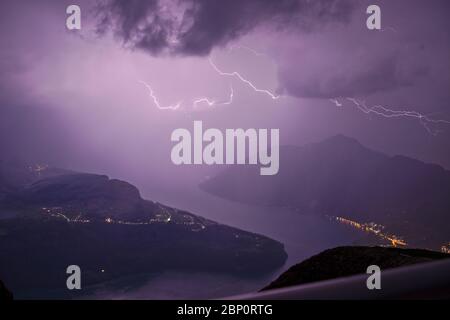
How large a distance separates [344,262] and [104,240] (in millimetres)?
84474

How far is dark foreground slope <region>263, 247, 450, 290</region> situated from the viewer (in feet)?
15.0

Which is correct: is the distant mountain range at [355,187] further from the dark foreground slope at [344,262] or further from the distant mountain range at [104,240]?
the dark foreground slope at [344,262]

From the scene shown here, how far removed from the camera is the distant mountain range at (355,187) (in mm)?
95188

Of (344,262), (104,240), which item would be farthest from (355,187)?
(344,262)

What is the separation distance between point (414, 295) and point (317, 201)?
439 ft

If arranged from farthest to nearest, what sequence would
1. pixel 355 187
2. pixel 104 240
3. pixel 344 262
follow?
pixel 355 187 → pixel 104 240 → pixel 344 262

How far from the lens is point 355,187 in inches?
5069

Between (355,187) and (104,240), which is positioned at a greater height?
(355,187)

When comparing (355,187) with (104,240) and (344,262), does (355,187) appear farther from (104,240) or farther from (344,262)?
(344,262)

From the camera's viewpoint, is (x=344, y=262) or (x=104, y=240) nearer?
(x=344, y=262)

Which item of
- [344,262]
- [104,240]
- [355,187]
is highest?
[344,262]

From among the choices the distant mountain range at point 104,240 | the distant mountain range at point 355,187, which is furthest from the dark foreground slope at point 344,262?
the distant mountain range at point 355,187

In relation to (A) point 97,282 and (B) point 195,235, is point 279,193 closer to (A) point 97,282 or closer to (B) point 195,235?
(B) point 195,235
